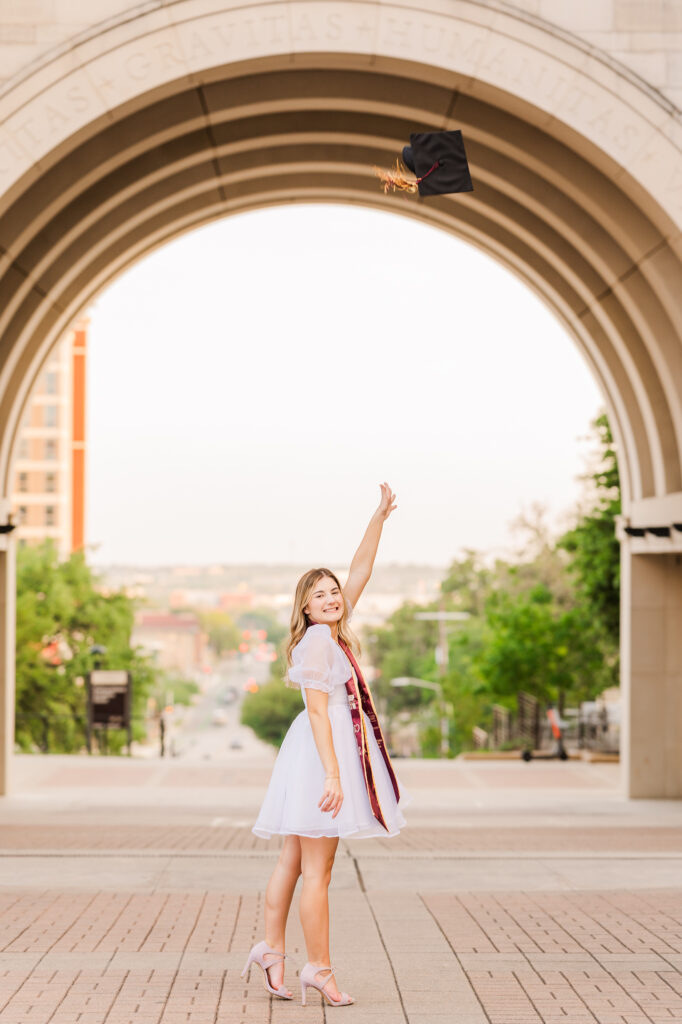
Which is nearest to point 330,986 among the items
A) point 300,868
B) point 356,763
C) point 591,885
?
point 300,868

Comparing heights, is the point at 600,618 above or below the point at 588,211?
below

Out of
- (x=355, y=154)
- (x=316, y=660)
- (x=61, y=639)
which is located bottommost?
(x=61, y=639)

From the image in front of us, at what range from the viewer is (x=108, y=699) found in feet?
83.1

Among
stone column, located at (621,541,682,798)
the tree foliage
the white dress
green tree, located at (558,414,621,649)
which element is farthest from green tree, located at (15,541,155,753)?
the white dress

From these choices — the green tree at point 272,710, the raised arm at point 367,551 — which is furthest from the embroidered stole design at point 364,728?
the green tree at point 272,710

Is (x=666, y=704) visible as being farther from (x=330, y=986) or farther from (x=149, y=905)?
(x=330, y=986)

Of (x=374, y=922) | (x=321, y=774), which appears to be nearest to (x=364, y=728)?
(x=321, y=774)

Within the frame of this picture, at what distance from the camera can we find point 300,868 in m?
5.54

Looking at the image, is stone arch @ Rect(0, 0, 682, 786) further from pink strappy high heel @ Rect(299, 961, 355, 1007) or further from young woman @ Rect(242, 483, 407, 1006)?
pink strappy high heel @ Rect(299, 961, 355, 1007)

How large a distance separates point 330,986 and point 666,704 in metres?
12.3

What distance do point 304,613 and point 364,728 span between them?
0.56 m

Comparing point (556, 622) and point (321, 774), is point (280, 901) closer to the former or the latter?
point (321, 774)

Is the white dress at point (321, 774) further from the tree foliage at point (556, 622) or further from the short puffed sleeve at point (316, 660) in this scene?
the tree foliage at point (556, 622)

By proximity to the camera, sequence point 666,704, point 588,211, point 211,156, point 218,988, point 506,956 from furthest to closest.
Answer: point 666,704
point 211,156
point 588,211
point 506,956
point 218,988
